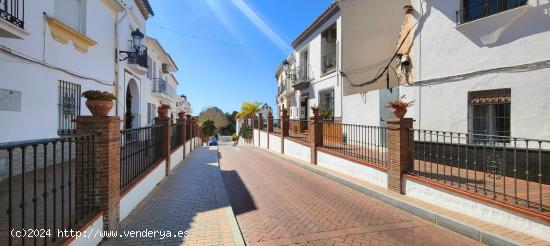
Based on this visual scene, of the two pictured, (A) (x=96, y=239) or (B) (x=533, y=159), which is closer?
(A) (x=96, y=239)

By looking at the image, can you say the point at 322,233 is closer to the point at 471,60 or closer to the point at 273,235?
the point at 273,235

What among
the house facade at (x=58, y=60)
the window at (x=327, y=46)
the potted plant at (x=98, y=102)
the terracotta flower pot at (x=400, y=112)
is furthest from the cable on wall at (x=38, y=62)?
the window at (x=327, y=46)

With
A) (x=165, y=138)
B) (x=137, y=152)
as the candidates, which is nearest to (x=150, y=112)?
(x=165, y=138)

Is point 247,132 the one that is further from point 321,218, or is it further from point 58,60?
point 321,218

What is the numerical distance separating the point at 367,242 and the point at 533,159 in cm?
503

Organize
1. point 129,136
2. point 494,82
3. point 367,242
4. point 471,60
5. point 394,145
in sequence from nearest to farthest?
point 367,242 < point 129,136 < point 394,145 < point 494,82 < point 471,60

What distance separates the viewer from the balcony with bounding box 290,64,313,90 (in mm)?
19897

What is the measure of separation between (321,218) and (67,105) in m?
8.31

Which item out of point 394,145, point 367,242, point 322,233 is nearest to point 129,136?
point 322,233

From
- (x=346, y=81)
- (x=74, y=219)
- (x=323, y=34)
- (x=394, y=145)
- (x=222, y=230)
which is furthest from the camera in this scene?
(x=323, y=34)

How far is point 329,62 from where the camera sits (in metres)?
17.4

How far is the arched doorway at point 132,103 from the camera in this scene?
56.1 feet

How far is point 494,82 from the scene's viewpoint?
8.18m

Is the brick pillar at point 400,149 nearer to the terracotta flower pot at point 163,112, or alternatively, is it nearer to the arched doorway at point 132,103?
the terracotta flower pot at point 163,112
